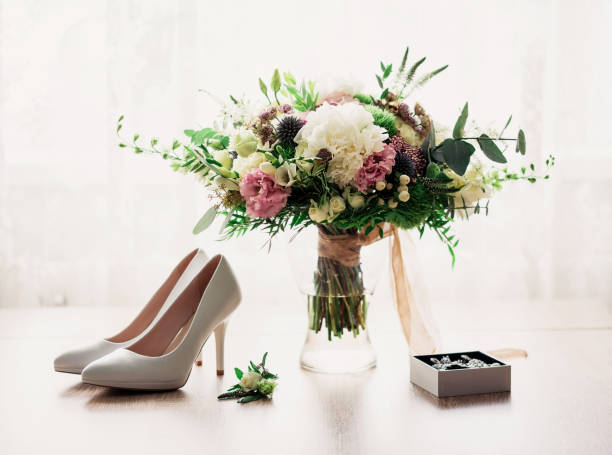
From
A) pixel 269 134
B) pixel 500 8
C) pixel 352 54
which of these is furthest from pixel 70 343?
pixel 500 8

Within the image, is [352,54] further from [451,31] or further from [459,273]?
[459,273]

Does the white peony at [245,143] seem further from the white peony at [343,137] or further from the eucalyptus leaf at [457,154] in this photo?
the eucalyptus leaf at [457,154]

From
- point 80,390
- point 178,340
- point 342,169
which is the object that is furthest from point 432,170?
point 80,390

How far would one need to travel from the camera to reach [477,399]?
1.08 metres

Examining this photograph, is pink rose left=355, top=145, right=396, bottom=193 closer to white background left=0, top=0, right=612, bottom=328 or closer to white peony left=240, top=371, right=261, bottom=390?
white peony left=240, top=371, right=261, bottom=390

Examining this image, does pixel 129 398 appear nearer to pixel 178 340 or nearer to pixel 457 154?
pixel 178 340

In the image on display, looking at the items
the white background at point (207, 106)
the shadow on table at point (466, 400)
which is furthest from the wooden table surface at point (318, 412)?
the white background at point (207, 106)

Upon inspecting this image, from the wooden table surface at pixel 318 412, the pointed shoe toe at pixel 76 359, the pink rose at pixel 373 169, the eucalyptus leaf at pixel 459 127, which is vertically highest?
the eucalyptus leaf at pixel 459 127

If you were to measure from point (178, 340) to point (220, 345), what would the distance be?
0.11 meters

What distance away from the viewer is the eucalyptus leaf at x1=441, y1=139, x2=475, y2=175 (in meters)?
1.12

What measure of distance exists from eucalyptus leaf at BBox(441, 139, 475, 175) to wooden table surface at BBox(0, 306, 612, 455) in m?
0.37

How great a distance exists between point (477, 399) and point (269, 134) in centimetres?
55

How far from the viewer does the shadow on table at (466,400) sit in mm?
1061

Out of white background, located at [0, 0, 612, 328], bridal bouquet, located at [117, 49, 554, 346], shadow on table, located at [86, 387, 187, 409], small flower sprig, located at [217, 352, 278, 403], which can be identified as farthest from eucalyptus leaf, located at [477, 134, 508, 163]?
white background, located at [0, 0, 612, 328]
